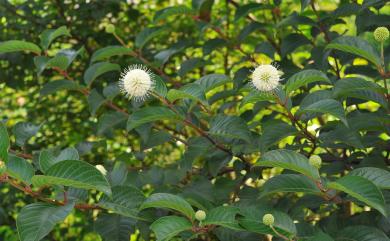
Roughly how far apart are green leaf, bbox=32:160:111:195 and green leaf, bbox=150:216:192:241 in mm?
116

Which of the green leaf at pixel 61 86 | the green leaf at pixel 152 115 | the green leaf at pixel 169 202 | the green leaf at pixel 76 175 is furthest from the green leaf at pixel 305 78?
the green leaf at pixel 61 86

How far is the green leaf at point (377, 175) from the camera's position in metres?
1.13

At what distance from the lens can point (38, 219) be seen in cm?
113

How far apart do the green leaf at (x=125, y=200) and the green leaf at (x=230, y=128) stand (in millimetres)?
266

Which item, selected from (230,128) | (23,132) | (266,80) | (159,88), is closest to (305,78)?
(266,80)

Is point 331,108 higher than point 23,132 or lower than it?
higher

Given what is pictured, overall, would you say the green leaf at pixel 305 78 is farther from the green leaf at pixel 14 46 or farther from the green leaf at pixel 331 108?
the green leaf at pixel 14 46

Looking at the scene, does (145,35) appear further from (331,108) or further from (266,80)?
(331,108)

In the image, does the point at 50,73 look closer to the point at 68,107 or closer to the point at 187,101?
the point at 68,107

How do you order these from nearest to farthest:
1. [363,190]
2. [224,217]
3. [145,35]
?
[363,190] → [224,217] → [145,35]

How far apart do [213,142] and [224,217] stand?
41 cm

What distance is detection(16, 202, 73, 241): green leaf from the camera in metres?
1.10

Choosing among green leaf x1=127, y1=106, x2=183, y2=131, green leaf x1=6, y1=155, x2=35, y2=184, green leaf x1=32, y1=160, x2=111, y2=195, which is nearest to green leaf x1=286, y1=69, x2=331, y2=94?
green leaf x1=127, y1=106, x2=183, y2=131

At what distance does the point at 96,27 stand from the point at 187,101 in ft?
4.16
